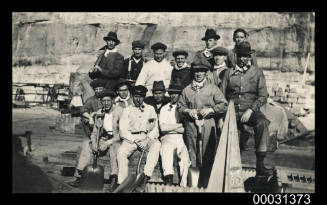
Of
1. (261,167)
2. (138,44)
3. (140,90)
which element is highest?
(138,44)

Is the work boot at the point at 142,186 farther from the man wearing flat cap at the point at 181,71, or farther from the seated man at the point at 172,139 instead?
the man wearing flat cap at the point at 181,71

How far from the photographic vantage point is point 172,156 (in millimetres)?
9180

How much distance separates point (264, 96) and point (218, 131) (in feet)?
3.07

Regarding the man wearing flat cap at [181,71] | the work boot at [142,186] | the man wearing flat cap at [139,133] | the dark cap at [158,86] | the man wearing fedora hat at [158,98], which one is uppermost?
the man wearing flat cap at [181,71]

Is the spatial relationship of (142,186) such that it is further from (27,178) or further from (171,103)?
(27,178)

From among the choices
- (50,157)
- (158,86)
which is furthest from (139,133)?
(50,157)

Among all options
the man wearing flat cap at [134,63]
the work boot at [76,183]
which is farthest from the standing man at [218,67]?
the work boot at [76,183]

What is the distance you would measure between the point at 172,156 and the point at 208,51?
1838 mm

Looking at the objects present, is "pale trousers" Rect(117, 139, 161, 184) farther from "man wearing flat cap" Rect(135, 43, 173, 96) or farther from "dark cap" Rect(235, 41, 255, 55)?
"dark cap" Rect(235, 41, 255, 55)

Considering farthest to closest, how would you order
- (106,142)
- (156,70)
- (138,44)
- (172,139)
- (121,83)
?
(138,44), (156,70), (121,83), (106,142), (172,139)

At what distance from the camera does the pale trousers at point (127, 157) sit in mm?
9195

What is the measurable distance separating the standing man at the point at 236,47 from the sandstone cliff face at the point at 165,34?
7 cm

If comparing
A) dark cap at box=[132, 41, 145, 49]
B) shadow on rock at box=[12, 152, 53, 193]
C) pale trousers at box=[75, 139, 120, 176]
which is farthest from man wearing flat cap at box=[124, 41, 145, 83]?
shadow on rock at box=[12, 152, 53, 193]

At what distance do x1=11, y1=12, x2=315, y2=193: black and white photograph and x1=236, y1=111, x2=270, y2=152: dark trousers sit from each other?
0.02 meters
